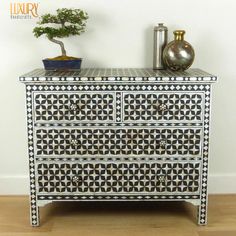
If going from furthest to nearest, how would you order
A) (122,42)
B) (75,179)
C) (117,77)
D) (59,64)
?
(122,42) < (59,64) < (75,179) < (117,77)

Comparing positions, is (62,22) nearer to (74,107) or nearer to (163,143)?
(74,107)

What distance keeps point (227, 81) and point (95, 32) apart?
95 centimetres

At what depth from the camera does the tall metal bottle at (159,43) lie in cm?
282

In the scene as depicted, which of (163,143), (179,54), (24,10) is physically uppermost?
(24,10)

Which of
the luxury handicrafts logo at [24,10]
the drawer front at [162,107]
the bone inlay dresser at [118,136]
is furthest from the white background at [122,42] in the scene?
the drawer front at [162,107]

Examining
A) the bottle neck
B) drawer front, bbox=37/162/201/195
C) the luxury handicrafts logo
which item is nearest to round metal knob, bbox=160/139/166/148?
drawer front, bbox=37/162/201/195

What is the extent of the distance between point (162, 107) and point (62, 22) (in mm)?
835

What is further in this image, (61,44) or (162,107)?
(61,44)

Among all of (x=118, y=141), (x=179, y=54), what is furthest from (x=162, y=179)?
(x=179, y=54)

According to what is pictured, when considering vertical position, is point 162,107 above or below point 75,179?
above

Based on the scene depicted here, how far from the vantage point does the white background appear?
9.60 ft

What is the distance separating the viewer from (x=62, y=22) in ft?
9.00

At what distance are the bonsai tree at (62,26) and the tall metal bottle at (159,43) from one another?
0.47m

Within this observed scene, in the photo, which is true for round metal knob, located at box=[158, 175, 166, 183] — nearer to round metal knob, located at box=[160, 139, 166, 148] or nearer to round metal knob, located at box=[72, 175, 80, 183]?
round metal knob, located at box=[160, 139, 166, 148]
